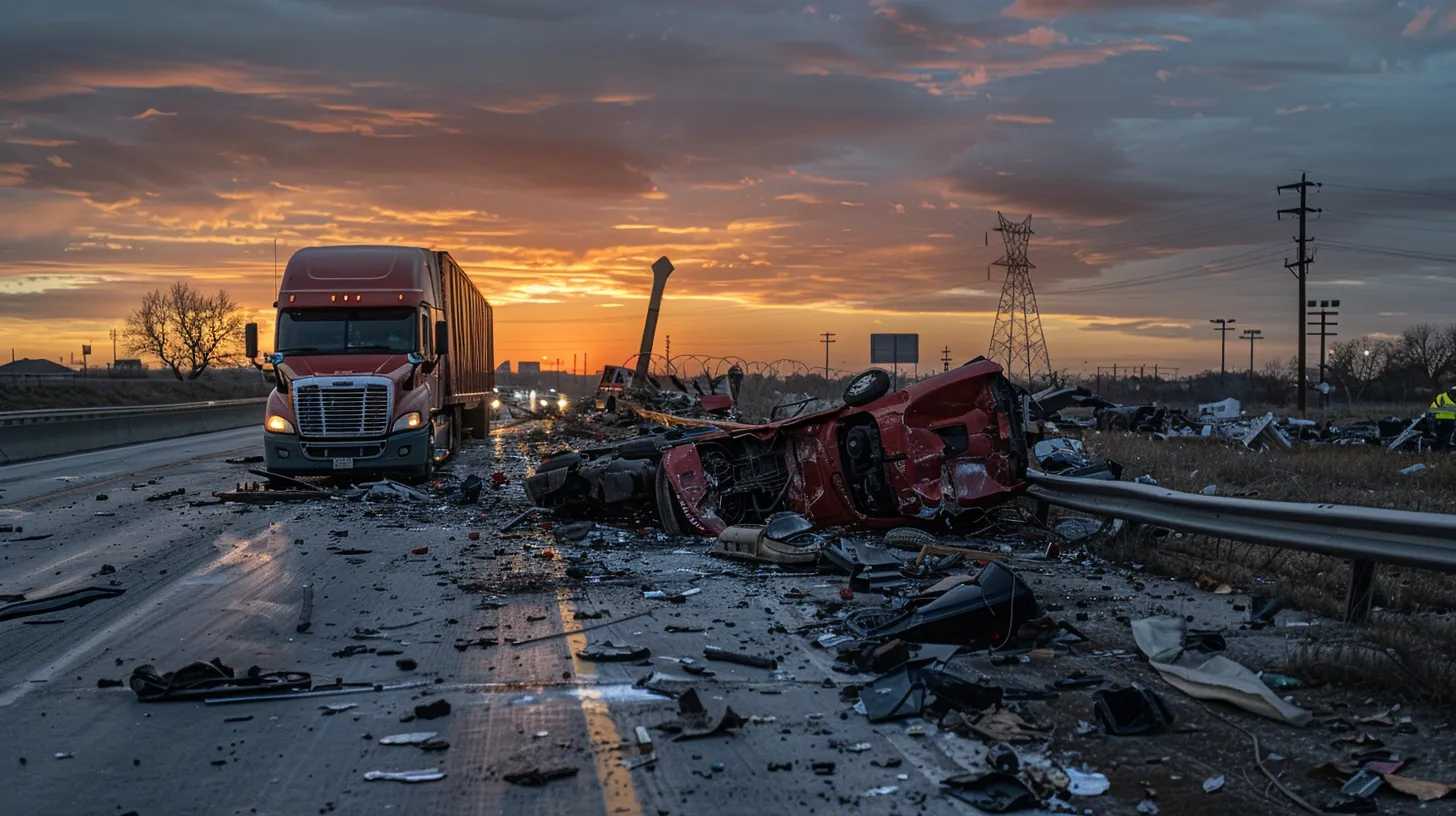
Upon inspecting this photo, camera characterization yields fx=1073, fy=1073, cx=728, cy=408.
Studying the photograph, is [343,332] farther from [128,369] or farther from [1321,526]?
[128,369]

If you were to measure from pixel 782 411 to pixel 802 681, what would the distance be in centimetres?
675

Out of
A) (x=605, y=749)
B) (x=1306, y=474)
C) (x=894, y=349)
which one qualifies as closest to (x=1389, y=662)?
(x=605, y=749)

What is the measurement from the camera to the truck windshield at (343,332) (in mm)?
17016

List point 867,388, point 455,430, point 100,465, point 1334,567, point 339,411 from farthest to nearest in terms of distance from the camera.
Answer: point 455,430
point 100,465
point 339,411
point 867,388
point 1334,567

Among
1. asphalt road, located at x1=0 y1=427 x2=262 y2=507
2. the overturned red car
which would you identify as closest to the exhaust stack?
asphalt road, located at x1=0 y1=427 x2=262 y2=507

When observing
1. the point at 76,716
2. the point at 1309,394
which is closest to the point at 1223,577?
the point at 76,716

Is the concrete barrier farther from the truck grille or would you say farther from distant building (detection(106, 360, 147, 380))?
distant building (detection(106, 360, 147, 380))

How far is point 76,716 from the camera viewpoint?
513cm

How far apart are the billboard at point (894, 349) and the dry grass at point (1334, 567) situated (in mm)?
46997

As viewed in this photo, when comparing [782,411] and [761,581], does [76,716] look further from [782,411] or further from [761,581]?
[782,411]

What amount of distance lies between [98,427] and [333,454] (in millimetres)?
16549

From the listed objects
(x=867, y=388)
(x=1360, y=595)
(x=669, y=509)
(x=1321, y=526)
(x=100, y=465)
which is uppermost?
(x=867, y=388)

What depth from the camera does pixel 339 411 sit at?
16016 millimetres

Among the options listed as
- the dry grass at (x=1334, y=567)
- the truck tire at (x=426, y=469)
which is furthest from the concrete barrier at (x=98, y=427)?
the dry grass at (x=1334, y=567)
